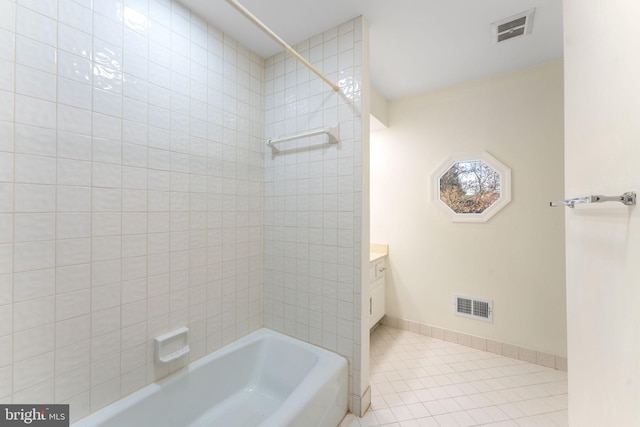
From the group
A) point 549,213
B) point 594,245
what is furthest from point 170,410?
point 549,213

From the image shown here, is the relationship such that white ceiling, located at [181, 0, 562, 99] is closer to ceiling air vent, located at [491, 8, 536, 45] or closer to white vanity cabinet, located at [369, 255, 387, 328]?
ceiling air vent, located at [491, 8, 536, 45]

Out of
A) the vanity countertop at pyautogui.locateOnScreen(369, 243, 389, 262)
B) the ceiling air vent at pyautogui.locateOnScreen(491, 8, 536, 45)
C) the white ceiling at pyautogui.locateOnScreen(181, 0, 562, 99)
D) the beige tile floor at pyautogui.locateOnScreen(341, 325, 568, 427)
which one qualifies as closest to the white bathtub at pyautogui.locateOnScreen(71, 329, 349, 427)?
the beige tile floor at pyautogui.locateOnScreen(341, 325, 568, 427)

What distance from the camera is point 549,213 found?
2.08 meters

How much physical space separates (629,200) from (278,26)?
1929mm

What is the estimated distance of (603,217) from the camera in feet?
2.61

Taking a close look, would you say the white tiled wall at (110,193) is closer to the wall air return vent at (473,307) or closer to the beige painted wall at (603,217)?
the beige painted wall at (603,217)

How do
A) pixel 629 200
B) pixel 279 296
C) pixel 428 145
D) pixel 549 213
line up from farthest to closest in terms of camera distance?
pixel 428 145 → pixel 549 213 → pixel 279 296 → pixel 629 200

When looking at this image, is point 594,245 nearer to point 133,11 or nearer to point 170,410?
point 170,410

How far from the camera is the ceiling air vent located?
62.6 inches

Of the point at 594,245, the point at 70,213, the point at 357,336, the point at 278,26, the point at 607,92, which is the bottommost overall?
the point at 357,336

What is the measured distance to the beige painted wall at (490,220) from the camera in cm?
208

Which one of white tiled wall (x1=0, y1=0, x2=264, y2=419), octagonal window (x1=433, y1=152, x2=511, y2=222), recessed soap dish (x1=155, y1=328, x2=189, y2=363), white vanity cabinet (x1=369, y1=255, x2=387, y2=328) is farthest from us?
white vanity cabinet (x1=369, y1=255, x2=387, y2=328)

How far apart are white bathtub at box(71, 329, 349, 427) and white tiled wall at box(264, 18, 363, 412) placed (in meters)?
0.14

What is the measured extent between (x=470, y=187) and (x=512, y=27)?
1.23 m
